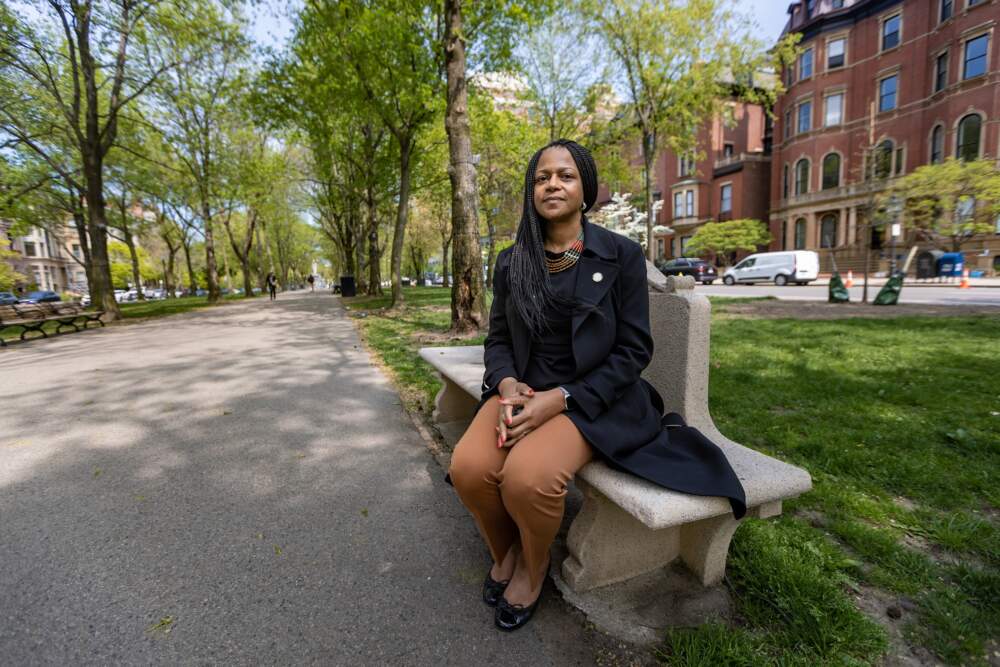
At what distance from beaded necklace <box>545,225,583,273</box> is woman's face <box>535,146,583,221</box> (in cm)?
14

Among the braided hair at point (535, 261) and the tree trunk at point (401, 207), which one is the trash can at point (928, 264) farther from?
the braided hair at point (535, 261)

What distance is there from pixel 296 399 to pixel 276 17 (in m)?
13.0

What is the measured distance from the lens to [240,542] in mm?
2494

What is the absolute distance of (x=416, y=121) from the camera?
14.7m

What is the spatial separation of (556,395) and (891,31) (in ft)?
147

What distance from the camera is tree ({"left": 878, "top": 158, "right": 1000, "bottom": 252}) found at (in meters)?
17.8

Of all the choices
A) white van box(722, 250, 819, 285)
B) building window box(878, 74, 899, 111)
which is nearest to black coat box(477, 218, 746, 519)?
white van box(722, 250, 819, 285)

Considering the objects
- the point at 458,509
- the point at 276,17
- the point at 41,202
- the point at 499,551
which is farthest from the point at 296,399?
the point at 41,202

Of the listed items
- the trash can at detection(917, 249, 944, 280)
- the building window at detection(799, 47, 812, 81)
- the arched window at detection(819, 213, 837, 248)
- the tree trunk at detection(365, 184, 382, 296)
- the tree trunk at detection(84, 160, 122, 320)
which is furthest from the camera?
the building window at detection(799, 47, 812, 81)

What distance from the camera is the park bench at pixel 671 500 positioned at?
171 centimetres

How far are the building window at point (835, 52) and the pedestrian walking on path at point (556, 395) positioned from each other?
44.2 m

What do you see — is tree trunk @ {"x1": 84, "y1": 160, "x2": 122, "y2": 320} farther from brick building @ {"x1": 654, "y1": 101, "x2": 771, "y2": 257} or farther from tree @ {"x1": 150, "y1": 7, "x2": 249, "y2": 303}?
brick building @ {"x1": 654, "y1": 101, "x2": 771, "y2": 257}

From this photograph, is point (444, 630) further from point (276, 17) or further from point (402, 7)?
point (276, 17)

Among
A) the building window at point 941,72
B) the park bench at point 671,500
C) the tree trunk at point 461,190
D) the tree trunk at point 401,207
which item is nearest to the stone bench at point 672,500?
the park bench at point 671,500
